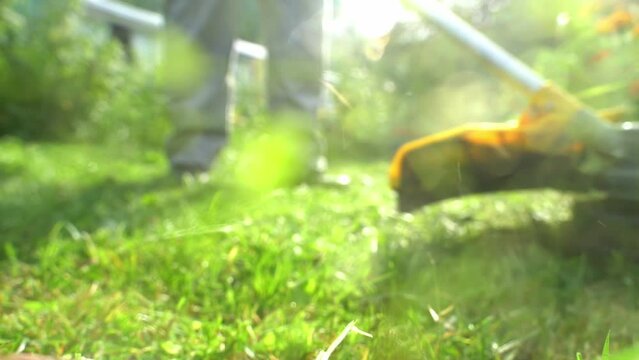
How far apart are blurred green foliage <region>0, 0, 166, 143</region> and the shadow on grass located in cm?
354

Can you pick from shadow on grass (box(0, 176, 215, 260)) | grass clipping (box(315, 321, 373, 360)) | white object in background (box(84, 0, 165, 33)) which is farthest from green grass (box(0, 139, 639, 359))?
white object in background (box(84, 0, 165, 33))

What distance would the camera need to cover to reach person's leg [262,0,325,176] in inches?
131

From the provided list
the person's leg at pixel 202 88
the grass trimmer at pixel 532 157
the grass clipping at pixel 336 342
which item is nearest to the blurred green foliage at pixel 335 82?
the person's leg at pixel 202 88

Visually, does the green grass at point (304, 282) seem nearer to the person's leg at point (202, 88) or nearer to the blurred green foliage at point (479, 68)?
the blurred green foliage at point (479, 68)

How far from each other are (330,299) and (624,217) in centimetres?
91

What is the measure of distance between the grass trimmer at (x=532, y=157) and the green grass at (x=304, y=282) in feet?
0.52

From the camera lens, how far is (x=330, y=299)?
1.34 m

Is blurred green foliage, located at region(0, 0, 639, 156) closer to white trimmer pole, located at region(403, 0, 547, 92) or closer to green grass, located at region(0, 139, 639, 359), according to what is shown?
white trimmer pole, located at region(403, 0, 547, 92)

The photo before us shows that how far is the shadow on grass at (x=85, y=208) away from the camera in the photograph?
2.01 meters

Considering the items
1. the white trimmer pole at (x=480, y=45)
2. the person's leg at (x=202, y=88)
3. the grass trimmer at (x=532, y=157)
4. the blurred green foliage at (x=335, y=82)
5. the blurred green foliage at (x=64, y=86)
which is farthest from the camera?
the blurred green foliage at (x=64, y=86)

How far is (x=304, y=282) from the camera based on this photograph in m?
Answer: 1.36

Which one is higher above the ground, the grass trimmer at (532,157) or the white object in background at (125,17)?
the white object in background at (125,17)

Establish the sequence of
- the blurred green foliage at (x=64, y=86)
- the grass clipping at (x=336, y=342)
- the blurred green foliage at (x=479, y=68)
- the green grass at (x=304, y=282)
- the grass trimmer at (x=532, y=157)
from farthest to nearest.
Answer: the blurred green foliage at (x=64, y=86) < the blurred green foliage at (x=479, y=68) < the grass trimmer at (x=532, y=157) < the green grass at (x=304, y=282) < the grass clipping at (x=336, y=342)

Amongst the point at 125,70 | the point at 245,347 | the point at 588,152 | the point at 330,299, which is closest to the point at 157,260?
the point at 330,299
